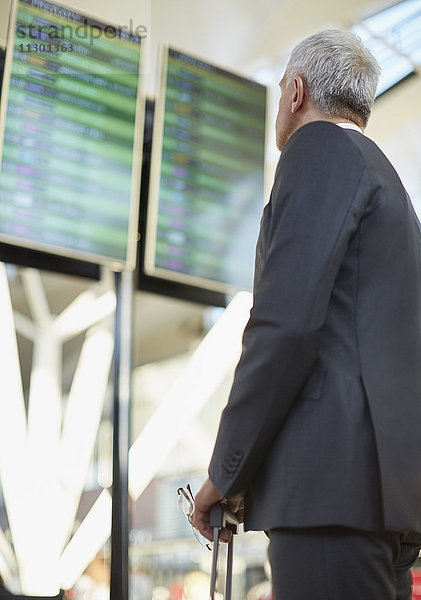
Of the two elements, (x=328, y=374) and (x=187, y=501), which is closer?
(x=328, y=374)

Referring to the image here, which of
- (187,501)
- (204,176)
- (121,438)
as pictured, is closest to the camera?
(187,501)

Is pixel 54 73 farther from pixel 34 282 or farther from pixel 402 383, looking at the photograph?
pixel 34 282

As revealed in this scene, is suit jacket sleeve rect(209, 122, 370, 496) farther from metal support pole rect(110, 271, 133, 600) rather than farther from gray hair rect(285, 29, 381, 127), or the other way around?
metal support pole rect(110, 271, 133, 600)

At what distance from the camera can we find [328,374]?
127 cm

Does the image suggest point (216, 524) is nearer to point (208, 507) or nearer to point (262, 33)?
point (208, 507)

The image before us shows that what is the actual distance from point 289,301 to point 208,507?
400 mm

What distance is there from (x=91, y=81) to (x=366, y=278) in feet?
9.05

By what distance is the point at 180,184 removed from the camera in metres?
4.00

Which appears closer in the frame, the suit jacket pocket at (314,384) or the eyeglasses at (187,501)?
the suit jacket pocket at (314,384)

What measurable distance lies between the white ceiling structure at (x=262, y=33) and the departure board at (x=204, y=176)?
8.0 inches

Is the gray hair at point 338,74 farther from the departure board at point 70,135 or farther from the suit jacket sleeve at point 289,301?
the departure board at point 70,135

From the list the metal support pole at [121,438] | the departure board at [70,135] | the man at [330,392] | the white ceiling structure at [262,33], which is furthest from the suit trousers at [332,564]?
the white ceiling structure at [262,33]

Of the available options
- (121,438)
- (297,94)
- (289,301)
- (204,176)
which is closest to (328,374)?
(289,301)

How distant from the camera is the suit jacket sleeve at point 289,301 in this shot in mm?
1251
